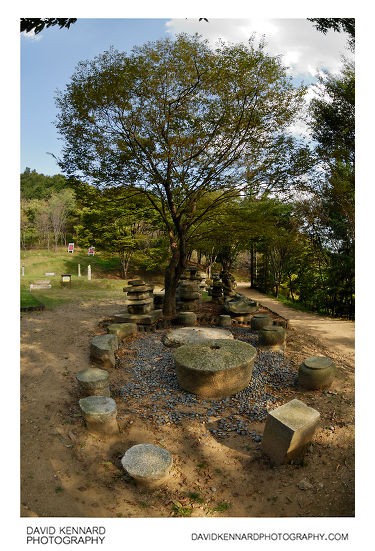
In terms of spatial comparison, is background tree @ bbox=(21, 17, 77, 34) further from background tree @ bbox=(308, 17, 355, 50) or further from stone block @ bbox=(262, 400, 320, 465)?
stone block @ bbox=(262, 400, 320, 465)

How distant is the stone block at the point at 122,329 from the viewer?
22.2 ft

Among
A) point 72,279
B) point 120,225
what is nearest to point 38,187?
point 120,225

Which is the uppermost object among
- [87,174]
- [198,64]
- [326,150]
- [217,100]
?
[198,64]

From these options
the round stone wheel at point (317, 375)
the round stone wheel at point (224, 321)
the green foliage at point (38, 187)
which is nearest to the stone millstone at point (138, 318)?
the round stone wheel at point (224, 321)

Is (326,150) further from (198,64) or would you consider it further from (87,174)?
(87,174)

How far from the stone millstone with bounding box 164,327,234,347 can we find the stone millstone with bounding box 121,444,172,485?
2.98m

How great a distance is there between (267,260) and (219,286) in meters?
5.86

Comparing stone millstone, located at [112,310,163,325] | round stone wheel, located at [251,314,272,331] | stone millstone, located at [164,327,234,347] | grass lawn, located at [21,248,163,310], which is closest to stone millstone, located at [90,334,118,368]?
stone millstone, located at [164,327,234,347]

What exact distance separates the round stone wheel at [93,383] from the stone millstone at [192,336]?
2116 mm

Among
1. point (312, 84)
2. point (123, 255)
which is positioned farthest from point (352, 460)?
point (123, 255)

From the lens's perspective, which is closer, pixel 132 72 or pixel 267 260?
pixel 132 72

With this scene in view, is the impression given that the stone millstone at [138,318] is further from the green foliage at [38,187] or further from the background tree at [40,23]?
the green foliage at [38,187]

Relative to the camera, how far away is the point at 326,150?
728 cm

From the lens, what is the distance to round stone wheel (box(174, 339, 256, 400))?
449 cm
